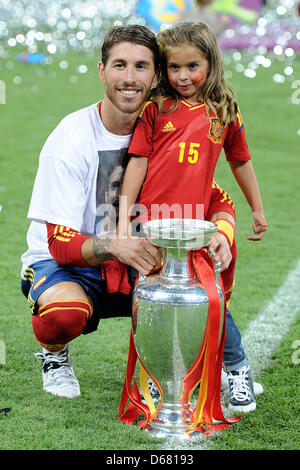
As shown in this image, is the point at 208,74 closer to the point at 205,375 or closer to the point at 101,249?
the point at 101,249

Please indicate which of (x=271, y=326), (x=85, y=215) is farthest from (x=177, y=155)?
(x=271, y=326)

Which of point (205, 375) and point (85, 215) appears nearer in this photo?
point (205, 375)

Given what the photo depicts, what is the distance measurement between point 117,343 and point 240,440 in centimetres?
103

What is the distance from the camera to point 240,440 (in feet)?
8.16

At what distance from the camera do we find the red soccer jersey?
276 cm

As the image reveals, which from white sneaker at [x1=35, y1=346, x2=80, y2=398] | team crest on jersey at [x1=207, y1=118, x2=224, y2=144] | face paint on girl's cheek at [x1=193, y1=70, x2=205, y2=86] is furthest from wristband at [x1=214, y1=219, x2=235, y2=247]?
white sneaker at [x1=35, y1=346, x2=80, y2=398]

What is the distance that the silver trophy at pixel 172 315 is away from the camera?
7.84ft

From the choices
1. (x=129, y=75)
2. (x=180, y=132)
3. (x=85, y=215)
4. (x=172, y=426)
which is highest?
(x=129, y=75)

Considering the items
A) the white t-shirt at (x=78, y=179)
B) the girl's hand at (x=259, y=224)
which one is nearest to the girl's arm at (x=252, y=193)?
the girl's hand at (x=259, y=224)

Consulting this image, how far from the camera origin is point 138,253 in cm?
246

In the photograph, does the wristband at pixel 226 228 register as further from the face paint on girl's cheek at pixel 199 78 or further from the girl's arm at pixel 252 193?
the face paint on girl's cheek at pixel 199 78

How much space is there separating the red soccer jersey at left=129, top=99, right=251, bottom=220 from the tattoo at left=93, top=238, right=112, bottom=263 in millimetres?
301

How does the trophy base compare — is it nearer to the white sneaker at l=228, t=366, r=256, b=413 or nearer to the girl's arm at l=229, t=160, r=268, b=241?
the white sneaker at l=228, t=366, r=256, b=413

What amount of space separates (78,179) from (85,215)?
7.0 inches
